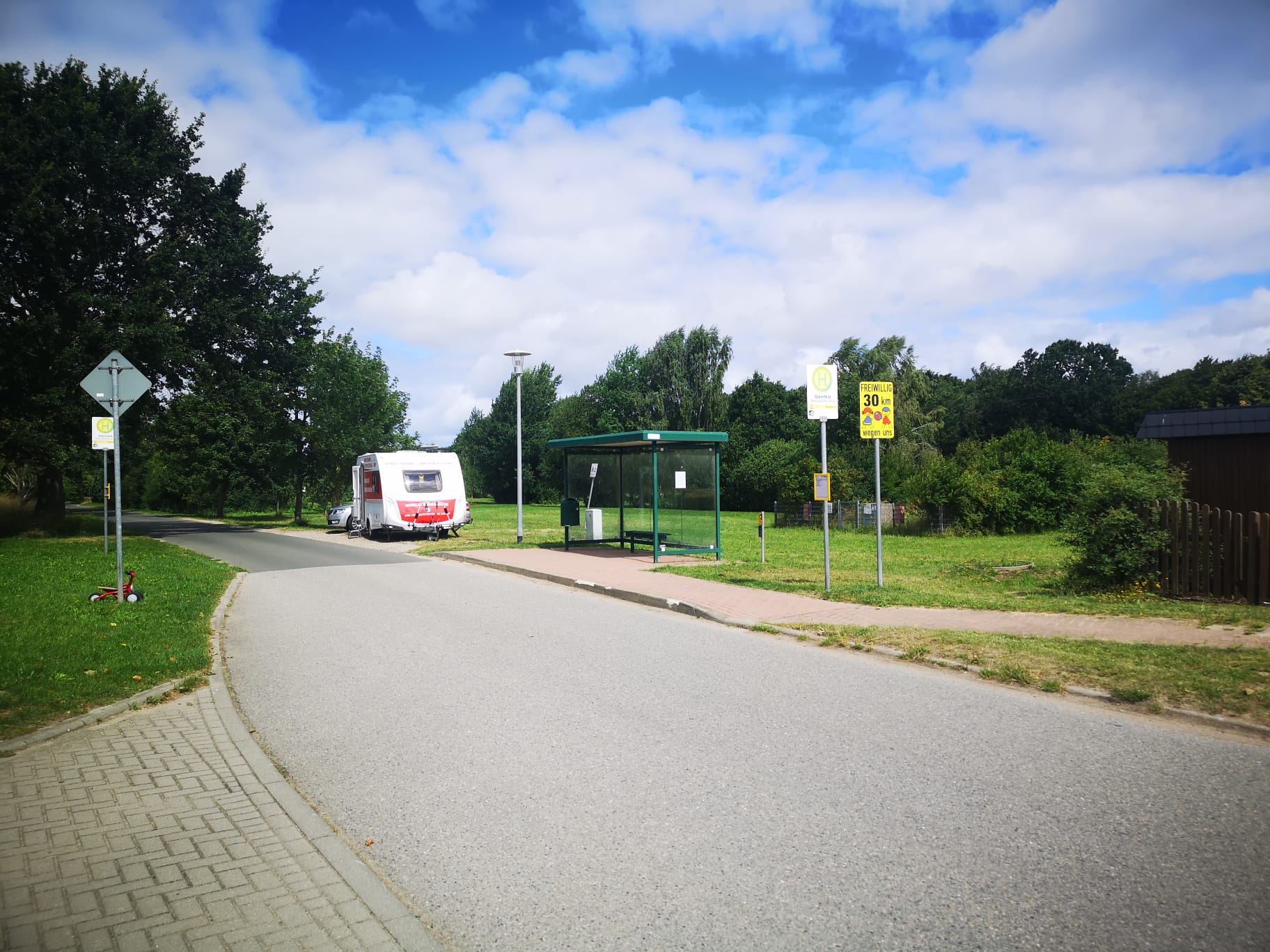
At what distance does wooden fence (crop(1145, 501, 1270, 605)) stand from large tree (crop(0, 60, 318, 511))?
92.2ft

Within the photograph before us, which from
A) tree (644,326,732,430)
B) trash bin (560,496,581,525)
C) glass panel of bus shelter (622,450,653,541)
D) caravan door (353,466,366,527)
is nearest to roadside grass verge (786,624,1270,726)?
glass panel of bus shelter (622,450,653,541)

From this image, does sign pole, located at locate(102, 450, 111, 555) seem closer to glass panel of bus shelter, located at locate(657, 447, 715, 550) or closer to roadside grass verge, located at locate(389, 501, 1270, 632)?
roadside grass verge, located at locate(389, 501, 1270, 632)

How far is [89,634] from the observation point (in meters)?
9.62

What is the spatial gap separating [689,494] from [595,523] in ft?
13.2

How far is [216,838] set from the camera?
14.0 ft

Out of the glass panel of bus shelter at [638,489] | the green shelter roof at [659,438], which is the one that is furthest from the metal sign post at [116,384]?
the glass panel of bus shelter at [638,489]

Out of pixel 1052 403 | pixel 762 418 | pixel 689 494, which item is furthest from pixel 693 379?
pixel 689 494

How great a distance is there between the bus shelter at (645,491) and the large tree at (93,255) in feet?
51.7

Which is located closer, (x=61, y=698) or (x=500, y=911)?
(x=500, y=911)

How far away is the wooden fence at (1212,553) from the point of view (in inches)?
420

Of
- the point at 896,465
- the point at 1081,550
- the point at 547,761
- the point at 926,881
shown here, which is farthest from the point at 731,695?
the point at 896,465

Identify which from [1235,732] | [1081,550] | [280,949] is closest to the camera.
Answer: [280,949]

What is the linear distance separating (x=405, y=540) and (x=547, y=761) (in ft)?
81.3

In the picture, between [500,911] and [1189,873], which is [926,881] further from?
[500,911]
